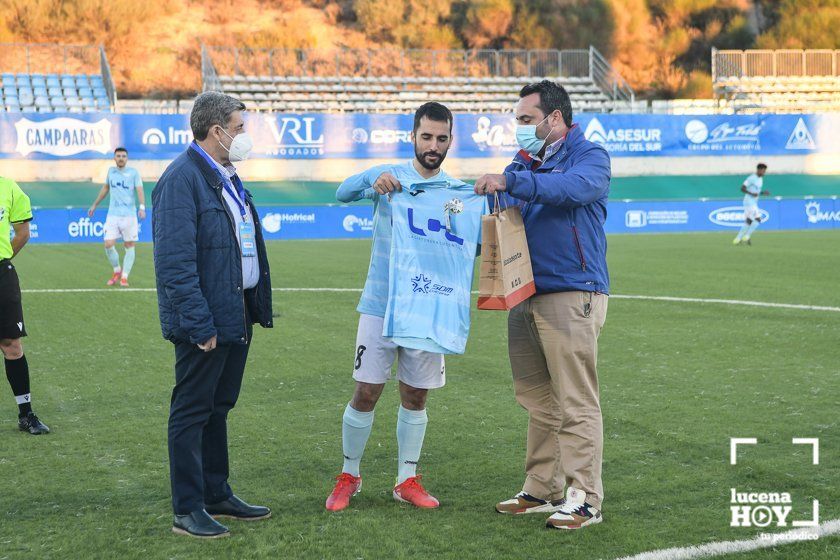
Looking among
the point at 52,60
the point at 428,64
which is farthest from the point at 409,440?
the point at 52,60

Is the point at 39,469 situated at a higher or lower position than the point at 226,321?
lower

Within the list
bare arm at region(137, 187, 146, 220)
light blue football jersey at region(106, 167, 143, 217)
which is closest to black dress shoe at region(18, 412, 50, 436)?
bare arm at region(137, 187, 146, 220)

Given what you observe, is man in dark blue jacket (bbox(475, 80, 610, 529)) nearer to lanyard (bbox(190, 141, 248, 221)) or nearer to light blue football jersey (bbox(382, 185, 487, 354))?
light blue football jersey (bbox(382, 185, 487, 354))

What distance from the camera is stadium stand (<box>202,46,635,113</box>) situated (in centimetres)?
3906

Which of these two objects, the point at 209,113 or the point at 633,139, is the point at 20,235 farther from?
the point at 633,139

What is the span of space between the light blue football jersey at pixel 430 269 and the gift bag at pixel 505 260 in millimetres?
162

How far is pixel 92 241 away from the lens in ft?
92.9

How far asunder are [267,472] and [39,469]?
1.37 m

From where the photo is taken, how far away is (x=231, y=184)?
204 inches

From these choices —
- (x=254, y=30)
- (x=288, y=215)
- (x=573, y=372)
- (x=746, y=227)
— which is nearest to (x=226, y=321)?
(x=573, y=372)

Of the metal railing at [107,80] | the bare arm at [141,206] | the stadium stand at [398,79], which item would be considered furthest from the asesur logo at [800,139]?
the bare arm at [141,206]

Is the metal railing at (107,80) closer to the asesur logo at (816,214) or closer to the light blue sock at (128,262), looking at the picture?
the light blue sock at (128,262)

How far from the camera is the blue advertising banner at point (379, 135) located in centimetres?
3272

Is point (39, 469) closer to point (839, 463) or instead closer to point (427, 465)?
point (427, 465)
